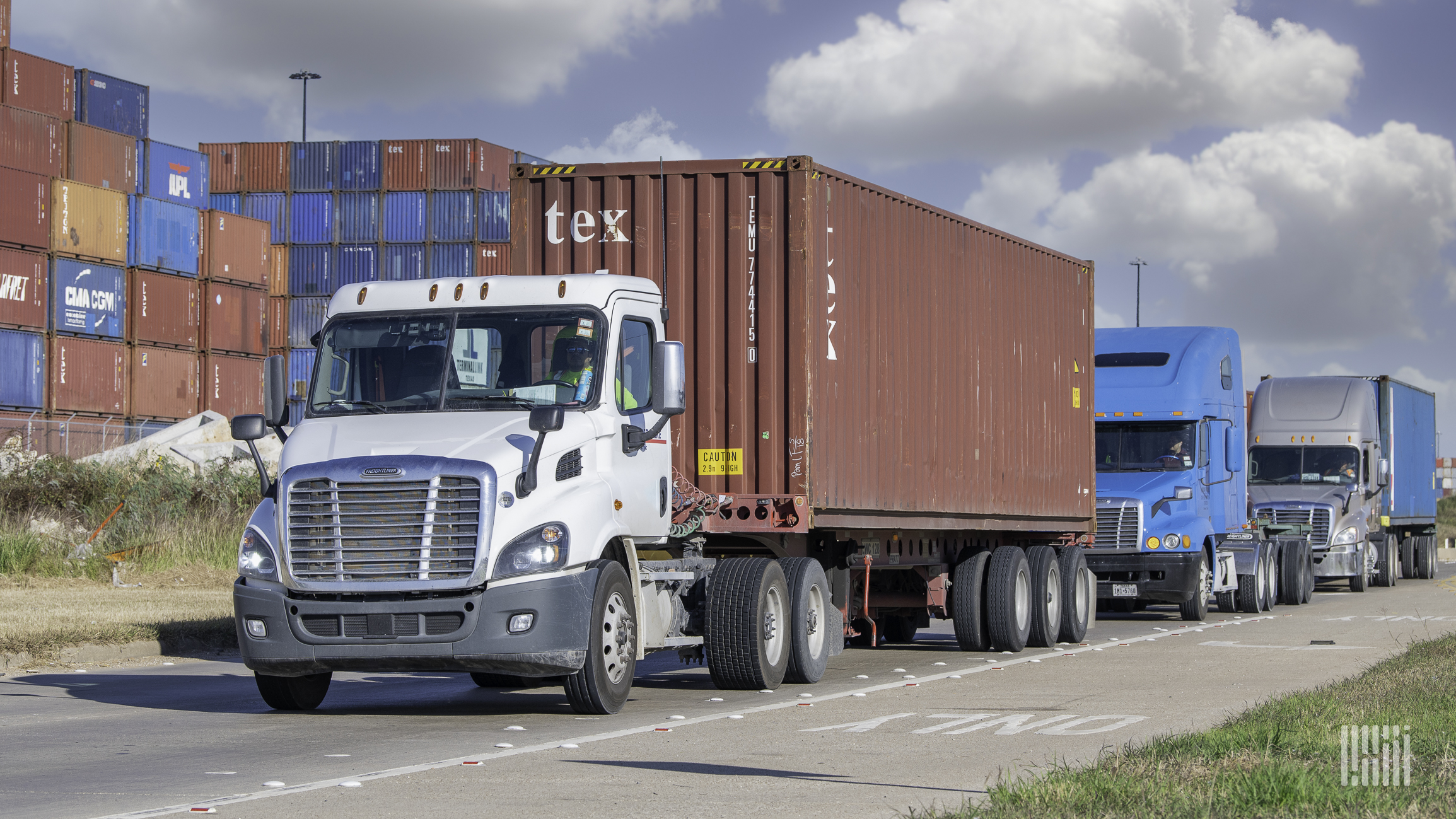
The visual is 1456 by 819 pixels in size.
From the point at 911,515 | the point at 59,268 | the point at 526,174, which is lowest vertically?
the point at 911,515

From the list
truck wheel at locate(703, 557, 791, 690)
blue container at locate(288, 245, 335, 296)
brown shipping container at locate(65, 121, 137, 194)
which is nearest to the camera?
truck wheel at locate(703, 557, 791, 690)

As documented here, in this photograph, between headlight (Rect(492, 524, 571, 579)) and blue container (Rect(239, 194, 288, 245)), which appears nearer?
headlight (Rect(492, 524, 571, 579))

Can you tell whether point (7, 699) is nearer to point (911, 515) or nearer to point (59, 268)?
point (911, 515)

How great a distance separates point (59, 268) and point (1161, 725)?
38946mm

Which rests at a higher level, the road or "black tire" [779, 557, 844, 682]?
"black tire" [779, 557, 844, 682]

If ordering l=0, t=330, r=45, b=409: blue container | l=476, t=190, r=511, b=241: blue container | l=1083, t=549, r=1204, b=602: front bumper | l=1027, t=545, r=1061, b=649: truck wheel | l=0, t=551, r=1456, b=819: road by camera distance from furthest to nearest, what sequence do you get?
l=476, t=190, r=511, b=241: blue container, l=0, t=330, r=45, b=409: blue container, l=1083, t=549, r=1204, b=602: front bumper, l=1027, t=545, r=1061, b=649: truck wheel, l=0, t=551, r=1456, b=819: road

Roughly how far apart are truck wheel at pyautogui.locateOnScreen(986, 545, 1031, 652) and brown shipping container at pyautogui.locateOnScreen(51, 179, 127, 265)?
109ft

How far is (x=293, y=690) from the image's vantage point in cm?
1131

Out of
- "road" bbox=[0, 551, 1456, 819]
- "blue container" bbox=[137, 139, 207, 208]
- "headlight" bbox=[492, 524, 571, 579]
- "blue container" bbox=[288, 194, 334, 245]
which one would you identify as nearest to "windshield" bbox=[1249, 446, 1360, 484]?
"road" bbox=[0, 551, 1456, 819]

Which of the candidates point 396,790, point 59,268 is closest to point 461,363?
point 396,790

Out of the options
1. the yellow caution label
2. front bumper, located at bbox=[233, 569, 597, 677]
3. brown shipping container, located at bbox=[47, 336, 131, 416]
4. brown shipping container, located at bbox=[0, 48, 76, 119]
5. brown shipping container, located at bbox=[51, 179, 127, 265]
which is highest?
brown shipping container, located at bbox=[0, 48, 76, 119]

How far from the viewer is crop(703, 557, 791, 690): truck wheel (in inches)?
482

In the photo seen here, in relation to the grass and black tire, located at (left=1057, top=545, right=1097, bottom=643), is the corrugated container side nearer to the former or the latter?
black tire, located at (left=1057, top=545, right=1097, bottom=643)

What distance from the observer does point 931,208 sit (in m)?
15.9
